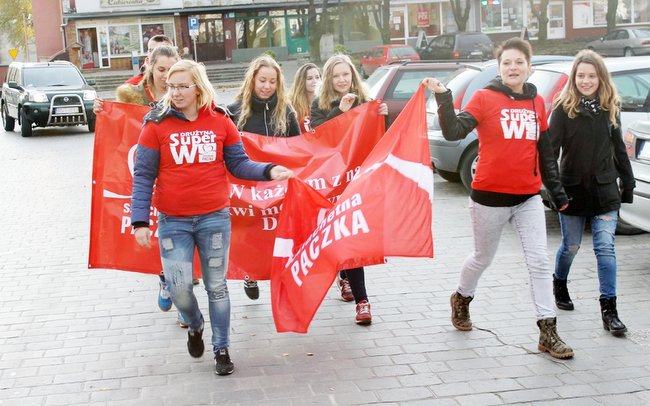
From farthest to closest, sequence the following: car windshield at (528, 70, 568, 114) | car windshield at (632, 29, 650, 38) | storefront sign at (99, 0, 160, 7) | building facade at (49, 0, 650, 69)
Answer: building facade at (49, 0, 650, 69) → storefront sign at (99, 0, 160, 7) → car windshield at (632, 29, 650, 38) → car windshield at (528, 70, 568, 114)

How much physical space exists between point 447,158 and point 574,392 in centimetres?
683

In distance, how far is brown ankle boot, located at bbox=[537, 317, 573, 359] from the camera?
17.4ft

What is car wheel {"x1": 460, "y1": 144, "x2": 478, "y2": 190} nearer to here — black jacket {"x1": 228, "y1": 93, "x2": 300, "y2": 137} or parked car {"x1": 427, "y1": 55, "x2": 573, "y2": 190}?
parked car {"x1": 427, "y1": 55, "x2": 573, "y2": 190}

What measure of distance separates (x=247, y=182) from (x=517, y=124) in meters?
1.92

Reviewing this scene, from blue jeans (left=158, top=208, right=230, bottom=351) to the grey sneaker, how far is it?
4 centimetres

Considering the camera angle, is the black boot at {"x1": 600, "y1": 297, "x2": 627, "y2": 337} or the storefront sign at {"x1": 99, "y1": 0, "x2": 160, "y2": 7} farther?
the storefront sign at {"x1": 99, "y1": 0, "x2": 160, "y2": 7}

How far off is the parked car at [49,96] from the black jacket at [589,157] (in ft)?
61.5

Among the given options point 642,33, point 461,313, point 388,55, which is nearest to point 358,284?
point 461,313

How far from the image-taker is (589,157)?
5.90m

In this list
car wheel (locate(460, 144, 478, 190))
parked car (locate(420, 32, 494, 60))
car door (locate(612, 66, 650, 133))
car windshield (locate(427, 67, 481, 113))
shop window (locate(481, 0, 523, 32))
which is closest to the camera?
car door (locate(612, 66, 650, 133))

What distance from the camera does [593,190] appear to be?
587 cm

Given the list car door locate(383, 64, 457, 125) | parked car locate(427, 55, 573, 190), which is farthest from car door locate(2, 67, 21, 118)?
parked car locate(427, 55, 573, 190)

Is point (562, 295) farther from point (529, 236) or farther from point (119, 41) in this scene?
point (119, 41)

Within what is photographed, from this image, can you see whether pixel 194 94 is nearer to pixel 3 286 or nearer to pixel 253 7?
pixel 3 286
